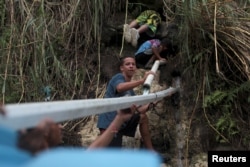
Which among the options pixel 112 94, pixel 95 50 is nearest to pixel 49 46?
pixel 95 50

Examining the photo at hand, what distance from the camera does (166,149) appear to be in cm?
353

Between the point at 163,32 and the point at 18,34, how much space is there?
143cm

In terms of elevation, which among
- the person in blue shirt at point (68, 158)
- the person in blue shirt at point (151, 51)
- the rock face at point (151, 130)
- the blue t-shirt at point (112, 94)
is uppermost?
the person in blue shirt at point (151, 51)

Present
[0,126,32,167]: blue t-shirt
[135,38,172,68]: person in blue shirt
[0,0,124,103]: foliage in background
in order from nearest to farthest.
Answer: [0,126,32,167]: blue t-shirt → [0,0,124,103]: foliage in background → [135,38,172,68]: person in blue shirt

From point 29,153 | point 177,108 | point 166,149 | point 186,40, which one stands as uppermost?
point 186,40

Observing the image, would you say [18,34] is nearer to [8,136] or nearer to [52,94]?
[52,94]

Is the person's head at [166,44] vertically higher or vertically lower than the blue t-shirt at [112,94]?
higher

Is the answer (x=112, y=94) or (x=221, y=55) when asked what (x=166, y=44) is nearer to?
(x=221, y=55)

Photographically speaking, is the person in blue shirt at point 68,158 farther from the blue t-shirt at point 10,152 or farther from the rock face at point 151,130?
the rock face at point 151,130

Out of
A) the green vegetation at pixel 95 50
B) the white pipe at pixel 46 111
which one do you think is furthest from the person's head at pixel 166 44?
the white pipe at pixel 46 111

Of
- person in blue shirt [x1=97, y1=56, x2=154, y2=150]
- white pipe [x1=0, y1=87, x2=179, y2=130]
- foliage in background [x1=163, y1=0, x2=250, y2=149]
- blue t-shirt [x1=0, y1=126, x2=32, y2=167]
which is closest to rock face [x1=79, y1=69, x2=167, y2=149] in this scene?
person in blue shirt [x1=97, y1=56, x2=154, y2=150]

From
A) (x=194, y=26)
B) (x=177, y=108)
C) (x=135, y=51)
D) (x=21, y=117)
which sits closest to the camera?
(x=21, y=117)

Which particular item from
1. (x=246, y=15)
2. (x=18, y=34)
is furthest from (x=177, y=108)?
(x=18, y=34)

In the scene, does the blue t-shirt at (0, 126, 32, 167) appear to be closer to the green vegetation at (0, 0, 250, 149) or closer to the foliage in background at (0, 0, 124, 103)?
the green vegetation at (0, 0, 250, 149)
